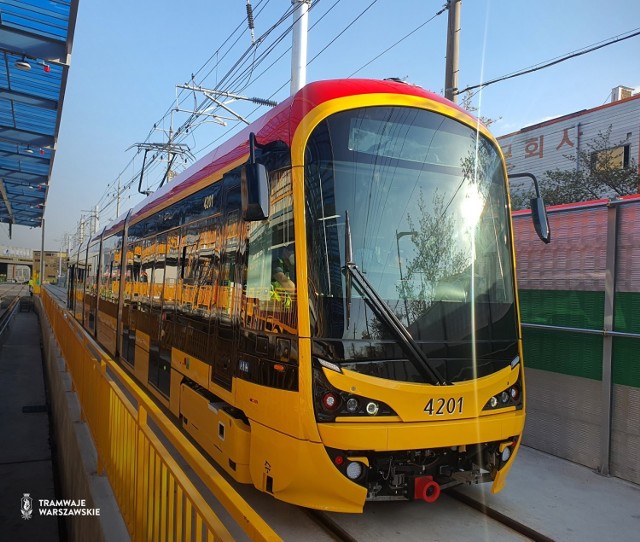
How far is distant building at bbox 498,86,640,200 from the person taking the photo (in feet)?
63.8

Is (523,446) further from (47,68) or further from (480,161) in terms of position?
(47,68)

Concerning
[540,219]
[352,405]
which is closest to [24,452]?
[352,405]

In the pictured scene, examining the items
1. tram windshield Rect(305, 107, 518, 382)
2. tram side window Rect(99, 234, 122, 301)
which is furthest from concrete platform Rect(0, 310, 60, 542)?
tram windshield Rect(305, 107, 518, 382)

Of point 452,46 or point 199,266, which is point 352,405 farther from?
point 452,46

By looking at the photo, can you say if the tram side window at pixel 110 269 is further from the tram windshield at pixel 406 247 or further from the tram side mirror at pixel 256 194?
the tram windshield at pixel 406 247

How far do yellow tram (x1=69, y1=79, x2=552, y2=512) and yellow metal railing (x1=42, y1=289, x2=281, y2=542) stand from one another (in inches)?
36.0

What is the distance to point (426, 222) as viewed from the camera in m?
4.20

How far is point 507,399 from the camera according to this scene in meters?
4.32

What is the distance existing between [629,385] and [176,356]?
4.92m

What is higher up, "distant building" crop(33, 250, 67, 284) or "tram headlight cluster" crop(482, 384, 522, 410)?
"distant building" crop(33, 250, 67, 284)

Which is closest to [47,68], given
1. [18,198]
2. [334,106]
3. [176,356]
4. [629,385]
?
[176,356]

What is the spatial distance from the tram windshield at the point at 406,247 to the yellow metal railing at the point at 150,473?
1293mm
